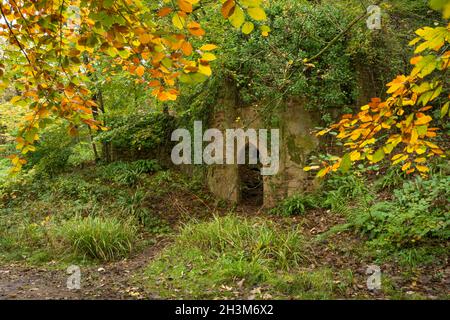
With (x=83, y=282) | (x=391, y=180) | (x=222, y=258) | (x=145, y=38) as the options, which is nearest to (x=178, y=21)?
(x=145, y=38)

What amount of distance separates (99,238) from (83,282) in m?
1.30

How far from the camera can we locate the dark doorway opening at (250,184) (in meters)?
9.08

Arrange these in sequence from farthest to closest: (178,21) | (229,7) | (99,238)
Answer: (99,238), (178,21), (229,7)

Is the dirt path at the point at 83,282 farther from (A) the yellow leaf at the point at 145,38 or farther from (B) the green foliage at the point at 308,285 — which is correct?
(A) the yellow leaf at the point at 145,38

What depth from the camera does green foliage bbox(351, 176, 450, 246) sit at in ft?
16.2

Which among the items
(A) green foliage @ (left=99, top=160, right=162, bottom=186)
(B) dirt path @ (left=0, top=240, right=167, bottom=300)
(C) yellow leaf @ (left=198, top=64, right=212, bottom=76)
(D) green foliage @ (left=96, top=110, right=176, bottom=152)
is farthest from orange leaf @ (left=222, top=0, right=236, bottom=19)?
(D) green foliage @ (left=96, top=110, right=176, bottom=152)

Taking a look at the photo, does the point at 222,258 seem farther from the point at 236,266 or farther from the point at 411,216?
the point at 411,216

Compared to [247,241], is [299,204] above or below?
above

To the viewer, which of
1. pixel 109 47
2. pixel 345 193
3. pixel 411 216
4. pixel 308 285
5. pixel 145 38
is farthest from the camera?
pixel 345 193

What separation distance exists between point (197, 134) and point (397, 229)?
5784 mm

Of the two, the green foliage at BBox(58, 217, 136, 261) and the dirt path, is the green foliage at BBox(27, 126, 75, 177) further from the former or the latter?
the dirt path

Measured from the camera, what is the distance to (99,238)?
21.4 feet

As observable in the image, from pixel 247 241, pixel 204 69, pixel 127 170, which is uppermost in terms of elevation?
pixel 204 69

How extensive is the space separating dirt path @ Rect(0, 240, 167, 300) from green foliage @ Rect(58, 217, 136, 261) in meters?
0.26
